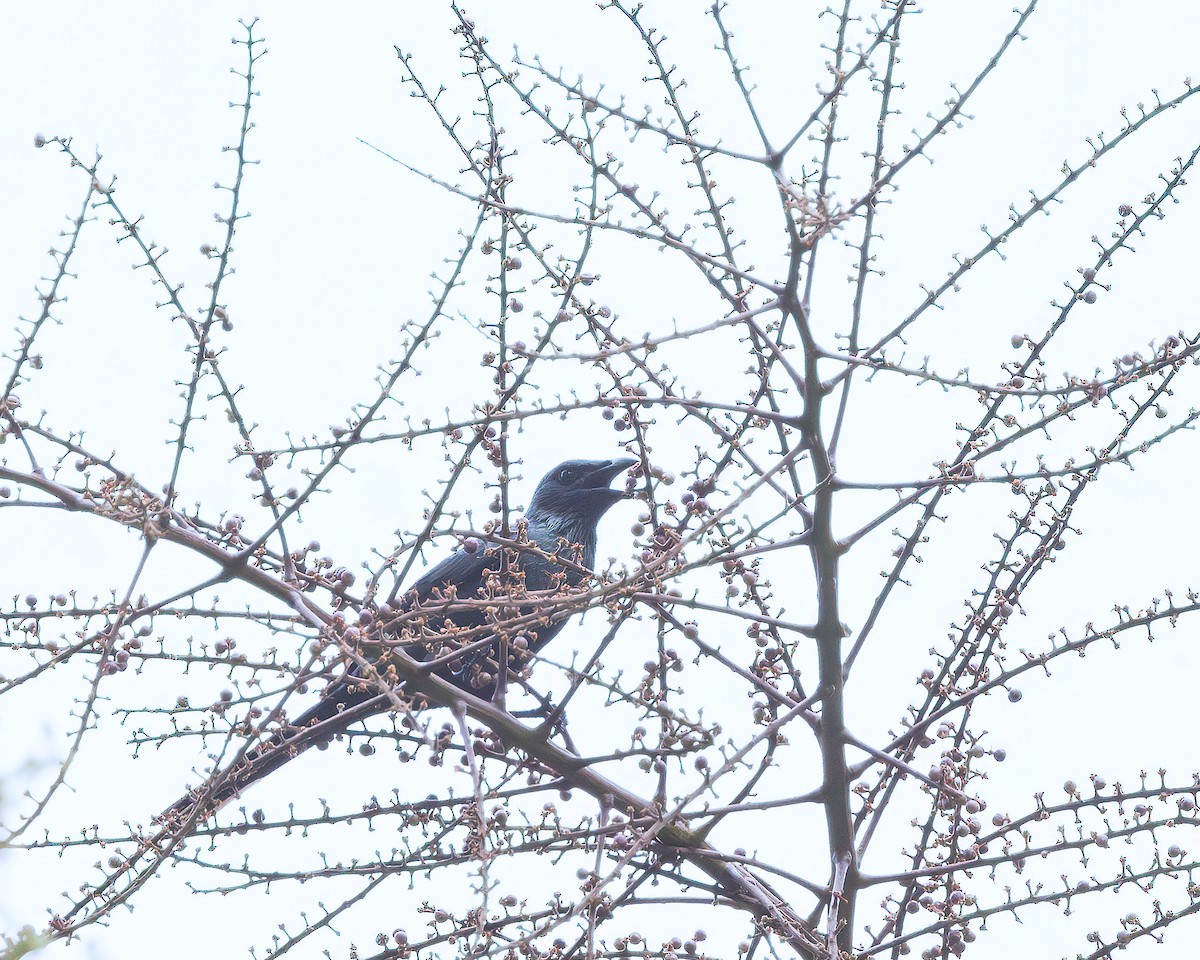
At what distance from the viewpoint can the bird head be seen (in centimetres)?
572

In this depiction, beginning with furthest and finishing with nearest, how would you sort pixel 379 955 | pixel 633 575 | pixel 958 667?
pixel 958 667
pixel 379 955
pixel 633 575

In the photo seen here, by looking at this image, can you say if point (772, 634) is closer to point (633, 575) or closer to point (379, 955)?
point (633, 575)

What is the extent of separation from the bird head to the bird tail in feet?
6.27

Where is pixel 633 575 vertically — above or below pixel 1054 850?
above

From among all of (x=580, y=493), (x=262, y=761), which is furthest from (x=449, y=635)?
(x=580, y=493)

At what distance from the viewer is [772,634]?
334cm

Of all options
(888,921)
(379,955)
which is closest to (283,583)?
(379,955)

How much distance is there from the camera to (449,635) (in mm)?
2723

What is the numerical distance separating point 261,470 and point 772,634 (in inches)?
52.5

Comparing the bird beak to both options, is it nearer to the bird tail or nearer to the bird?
the bird

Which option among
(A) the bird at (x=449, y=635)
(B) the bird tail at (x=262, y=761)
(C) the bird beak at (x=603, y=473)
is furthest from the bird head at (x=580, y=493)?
(B) the bird tail at (x=262, y=761)

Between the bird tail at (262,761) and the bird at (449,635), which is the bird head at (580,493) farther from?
the bird tail at (262,761)

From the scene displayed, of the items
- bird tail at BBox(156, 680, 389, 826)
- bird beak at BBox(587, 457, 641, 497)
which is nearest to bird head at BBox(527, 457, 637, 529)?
bird beak at BBox(587, 457, 641, 497)

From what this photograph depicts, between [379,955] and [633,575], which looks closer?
[633,575]
